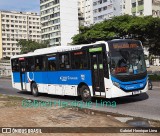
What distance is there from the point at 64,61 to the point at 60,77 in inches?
37.2

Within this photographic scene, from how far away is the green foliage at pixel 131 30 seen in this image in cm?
3197

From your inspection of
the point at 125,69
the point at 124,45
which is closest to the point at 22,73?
the point at 124,45

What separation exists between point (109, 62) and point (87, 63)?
1.57m

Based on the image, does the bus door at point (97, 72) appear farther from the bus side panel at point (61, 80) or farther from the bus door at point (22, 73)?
the bus door at point (22, 73)

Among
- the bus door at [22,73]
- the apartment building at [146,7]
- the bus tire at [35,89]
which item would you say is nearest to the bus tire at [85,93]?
the bus tire at [35,89]

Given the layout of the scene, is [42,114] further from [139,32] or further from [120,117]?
[139,32]

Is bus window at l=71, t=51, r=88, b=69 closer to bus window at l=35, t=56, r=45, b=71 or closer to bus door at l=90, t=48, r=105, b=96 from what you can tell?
bus door at l=90, t=48, r=105, b=96

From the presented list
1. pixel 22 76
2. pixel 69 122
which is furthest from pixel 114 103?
pixel 22 76

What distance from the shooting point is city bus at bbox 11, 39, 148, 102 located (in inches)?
593

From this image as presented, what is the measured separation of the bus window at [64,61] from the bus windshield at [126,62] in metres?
3.29

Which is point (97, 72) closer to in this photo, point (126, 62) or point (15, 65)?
point (126, 62)

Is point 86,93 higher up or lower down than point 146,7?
lower down

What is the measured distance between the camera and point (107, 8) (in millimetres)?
110812

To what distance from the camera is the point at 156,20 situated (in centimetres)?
3167
